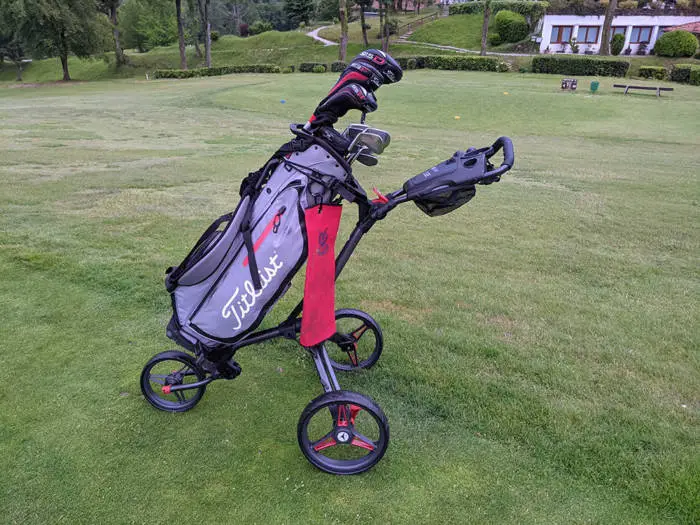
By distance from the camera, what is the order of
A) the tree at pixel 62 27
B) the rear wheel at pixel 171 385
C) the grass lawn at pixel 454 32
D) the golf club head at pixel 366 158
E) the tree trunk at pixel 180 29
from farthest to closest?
the grass lawn at pixel 454 32 < the tree trunk at pixel 180 29 < the tree at pixel 62 27 < the rear wheel at pixel 171 385 < the golf club head at pixel 366 158

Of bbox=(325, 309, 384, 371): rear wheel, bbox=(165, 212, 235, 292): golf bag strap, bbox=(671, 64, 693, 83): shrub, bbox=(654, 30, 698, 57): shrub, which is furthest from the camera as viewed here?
bbox=(654, 30, 698, 57): shrub

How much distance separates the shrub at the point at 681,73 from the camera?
3103cm

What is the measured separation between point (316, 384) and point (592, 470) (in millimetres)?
1704

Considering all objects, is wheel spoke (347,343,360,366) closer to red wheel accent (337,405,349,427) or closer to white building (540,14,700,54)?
red wheel accent (337,405,349,427)

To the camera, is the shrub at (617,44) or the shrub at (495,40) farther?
the shrub at (495,40)

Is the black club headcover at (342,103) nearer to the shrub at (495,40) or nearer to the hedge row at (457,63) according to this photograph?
the hedge row at (457,63)


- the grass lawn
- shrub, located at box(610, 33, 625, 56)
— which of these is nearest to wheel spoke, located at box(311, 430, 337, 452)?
shrub, located at box(610, 33, 625, 56)

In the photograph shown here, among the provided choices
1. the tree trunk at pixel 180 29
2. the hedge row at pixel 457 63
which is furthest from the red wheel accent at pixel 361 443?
the tree trunk at pixel 180 29

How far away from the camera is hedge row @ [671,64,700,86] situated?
3059 centimetres

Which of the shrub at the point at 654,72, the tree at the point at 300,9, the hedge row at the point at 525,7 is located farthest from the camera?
the tree at the point at 300,9

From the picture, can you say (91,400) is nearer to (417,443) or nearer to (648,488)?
(417,443)

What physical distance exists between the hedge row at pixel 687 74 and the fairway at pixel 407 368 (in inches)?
1092

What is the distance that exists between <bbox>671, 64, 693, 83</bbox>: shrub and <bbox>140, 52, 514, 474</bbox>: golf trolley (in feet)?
118

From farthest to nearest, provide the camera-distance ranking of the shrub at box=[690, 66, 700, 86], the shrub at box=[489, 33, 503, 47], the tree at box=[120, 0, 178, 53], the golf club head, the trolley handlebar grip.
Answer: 1. the tree at box=[120, 0, 178, 53]
2. the shrub at box=[489, 33, 503, 47]
3. the shrub at box=[690, 66, 700, 86]
4. the golf club head
5. the trolley handlebar grip
